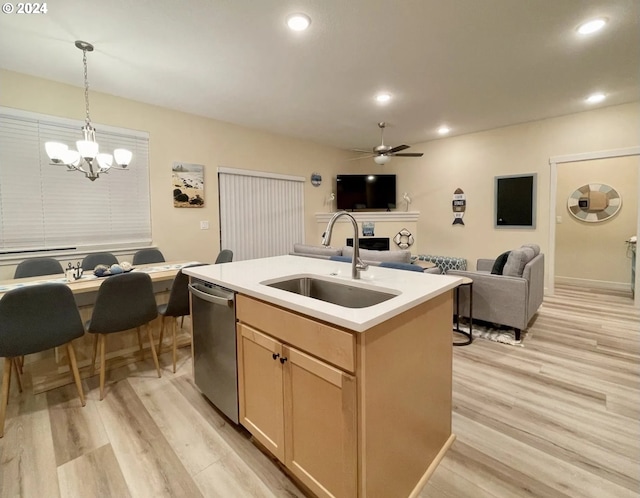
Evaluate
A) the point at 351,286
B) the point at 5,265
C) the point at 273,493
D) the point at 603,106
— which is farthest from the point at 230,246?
the point at 603,106

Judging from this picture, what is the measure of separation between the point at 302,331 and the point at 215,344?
89 cm

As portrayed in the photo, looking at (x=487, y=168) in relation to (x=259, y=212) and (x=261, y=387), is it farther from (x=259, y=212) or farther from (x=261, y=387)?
Result: (x=261, y=387)

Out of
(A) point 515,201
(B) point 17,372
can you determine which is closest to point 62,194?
(B) point 17,372

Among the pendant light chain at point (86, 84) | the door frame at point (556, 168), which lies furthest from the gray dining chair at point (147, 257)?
the door frame at point (556, 168)

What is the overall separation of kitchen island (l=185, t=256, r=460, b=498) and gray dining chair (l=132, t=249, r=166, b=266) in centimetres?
236

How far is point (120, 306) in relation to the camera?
7.03ft

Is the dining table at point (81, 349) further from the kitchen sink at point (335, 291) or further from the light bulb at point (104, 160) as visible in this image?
the kitchen sink at point (335, 291)

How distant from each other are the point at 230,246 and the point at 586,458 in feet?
14.2

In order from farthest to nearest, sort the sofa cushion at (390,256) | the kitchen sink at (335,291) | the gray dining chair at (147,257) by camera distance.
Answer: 1. the gray dining chair at (147,257)
2. the sofa cushion at (390,256)
3. the kitchen sink at (335,291)

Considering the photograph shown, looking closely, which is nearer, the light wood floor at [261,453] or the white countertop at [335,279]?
the white countertop at [335,279]

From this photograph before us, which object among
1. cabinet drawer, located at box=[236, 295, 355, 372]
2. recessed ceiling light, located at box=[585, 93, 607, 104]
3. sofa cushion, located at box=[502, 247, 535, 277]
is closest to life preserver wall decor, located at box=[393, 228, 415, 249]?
sofa cushion, located at box=[502, 247, 535, 277]

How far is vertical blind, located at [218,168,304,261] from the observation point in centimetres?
455

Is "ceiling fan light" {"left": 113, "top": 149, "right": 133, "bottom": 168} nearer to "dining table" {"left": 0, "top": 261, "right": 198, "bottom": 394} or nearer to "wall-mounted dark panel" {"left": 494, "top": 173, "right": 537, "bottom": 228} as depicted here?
"dining table" {"left": 0, "top": 261, "right": 198, "bottom": 394}

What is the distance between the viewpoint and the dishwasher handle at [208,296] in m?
1.67
